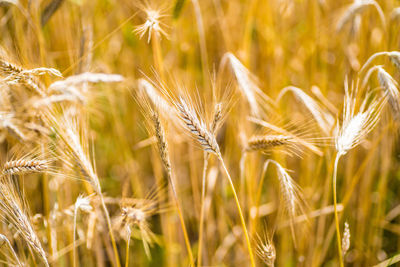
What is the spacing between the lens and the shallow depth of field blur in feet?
2.45

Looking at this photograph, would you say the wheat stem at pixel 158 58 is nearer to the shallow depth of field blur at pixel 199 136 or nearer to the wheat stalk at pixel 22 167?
the shallow depth of field blur at pixel 199 136

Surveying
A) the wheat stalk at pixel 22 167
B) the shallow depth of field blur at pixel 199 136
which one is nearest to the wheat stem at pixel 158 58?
the shallow depth of field blur at pixel 199 136

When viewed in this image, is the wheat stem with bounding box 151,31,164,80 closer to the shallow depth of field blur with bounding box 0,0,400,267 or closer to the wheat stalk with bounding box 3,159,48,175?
the shallow depth of field blur with bounding box 0,0,400,267

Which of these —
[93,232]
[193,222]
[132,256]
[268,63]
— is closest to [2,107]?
[93,232]

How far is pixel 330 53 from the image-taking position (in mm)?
1663

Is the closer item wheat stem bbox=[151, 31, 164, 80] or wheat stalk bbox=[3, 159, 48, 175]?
wheat stalk bbox=[3, 159, 48, 175]

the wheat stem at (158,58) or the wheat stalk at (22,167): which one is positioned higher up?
the wheat stem at (158,58)

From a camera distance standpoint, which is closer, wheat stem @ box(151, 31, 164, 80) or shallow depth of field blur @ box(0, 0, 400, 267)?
shallow depth of field blur @ box(0, 0, 400, 267)

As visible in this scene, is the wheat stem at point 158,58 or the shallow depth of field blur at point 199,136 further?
the wheat stem at point 158,58

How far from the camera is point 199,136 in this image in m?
0.67

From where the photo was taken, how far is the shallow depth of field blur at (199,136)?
746 millimetres

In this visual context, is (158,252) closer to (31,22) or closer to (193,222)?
(193,222)

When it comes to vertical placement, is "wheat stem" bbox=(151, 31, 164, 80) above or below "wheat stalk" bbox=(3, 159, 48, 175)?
above

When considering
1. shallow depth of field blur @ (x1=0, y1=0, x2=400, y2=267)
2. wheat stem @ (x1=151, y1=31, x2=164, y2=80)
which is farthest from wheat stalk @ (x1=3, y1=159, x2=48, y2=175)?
wheat stem @ (x1=151, y1=31, x2=164, y2=80)
